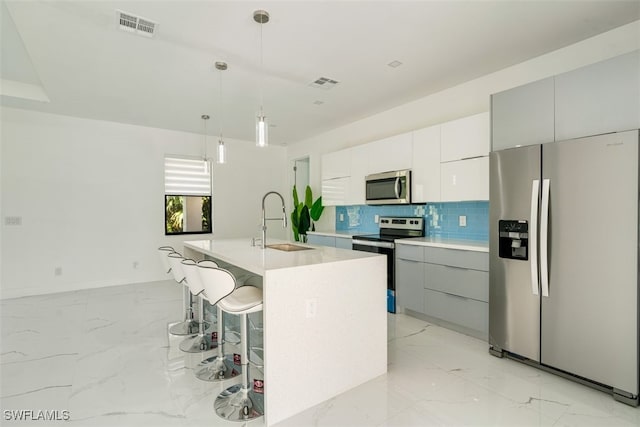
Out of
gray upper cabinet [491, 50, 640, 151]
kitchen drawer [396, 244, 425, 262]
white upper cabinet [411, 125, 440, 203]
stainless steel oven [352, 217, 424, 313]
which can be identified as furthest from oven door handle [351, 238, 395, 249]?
gray upper cabinet [491, 50, 640, 151]

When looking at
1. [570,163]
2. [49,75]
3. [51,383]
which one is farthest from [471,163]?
[49,75]

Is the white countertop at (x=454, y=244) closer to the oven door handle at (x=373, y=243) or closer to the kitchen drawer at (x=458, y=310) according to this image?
the oven door handle at (x=373, y=243)

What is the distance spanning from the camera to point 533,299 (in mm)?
2514

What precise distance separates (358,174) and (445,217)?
1.45 meters

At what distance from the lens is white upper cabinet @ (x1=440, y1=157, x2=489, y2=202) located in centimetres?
324

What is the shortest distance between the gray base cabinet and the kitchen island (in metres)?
1.14

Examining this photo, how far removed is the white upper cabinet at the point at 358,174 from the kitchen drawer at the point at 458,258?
154 centimetres

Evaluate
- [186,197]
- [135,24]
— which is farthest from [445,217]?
[186,197]

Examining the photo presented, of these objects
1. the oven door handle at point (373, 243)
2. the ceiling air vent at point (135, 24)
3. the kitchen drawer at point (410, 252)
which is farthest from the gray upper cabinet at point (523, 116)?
the ceiling air vent at point (135, 24)

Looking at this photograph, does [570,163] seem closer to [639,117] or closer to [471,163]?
[639,117]

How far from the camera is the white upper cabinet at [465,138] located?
10.6 feet

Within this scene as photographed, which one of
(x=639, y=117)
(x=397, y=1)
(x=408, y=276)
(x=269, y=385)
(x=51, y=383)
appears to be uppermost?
(x=397, y=1)

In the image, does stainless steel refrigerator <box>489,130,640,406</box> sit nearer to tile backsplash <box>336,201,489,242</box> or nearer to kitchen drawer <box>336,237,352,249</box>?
tile backsplash <box>336,201,489,242</box>

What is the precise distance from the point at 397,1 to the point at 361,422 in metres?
2.73
